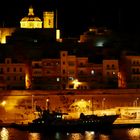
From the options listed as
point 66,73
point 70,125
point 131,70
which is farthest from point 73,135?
point 131,70

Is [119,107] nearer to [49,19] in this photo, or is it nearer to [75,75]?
[75,75]

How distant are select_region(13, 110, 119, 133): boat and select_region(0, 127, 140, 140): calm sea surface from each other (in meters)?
0.57

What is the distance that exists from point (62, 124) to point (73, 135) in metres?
1.59

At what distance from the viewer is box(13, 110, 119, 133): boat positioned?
3775cm

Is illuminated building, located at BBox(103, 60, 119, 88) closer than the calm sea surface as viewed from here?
No

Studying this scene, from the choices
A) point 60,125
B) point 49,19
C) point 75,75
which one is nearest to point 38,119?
point 60,125

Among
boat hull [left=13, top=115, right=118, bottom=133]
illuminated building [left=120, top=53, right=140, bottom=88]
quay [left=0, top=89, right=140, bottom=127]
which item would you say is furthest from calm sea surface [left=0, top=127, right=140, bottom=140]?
illuminated building [left=120, top=53, right=140, bottom=88]

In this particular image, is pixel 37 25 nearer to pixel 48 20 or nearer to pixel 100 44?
pixel 48 20

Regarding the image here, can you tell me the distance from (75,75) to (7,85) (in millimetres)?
2359

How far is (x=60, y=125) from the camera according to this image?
37938mm

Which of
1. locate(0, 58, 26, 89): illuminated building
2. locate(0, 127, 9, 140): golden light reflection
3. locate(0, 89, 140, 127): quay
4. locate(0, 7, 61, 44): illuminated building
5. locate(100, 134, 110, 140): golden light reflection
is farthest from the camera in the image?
locate(0, 7, 61, 44): illuminated building

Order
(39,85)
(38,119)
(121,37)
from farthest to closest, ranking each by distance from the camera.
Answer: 1. (121,37)
2. (39,85)
3. (38,119)

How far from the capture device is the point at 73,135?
36.4 m

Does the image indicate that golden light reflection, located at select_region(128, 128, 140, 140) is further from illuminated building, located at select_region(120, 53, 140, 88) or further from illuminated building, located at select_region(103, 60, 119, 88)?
illuminated building, located at select_region(120, 53, 140, 88)
